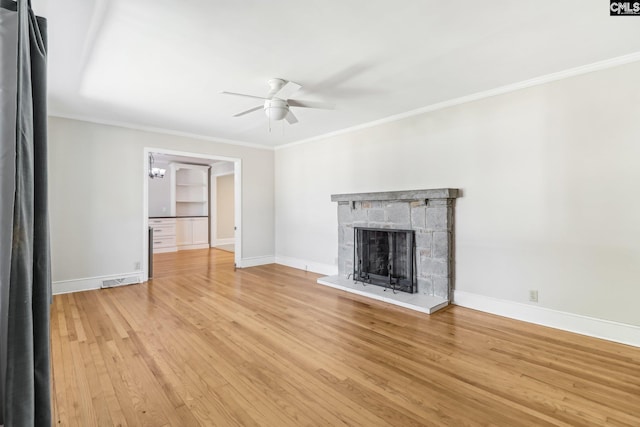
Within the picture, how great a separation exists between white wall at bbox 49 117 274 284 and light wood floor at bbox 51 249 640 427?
98 cm

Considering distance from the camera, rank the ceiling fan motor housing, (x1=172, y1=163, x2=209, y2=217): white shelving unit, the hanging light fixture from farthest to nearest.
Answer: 1. (x1=172, y1=163, x2=209, y2=217): white shelving unit
2. the hanging light fixture
3. the ceiling fan motor housing

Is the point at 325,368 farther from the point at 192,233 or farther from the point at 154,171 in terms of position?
the point at 192,233

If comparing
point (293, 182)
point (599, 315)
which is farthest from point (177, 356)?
point (293, 182)

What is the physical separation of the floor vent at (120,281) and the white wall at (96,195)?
13cm

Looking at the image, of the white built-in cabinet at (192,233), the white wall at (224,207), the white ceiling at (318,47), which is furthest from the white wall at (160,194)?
the white ceiling at (318,47)

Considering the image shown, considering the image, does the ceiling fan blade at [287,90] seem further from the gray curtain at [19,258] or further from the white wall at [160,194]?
the white wall at [160,194]

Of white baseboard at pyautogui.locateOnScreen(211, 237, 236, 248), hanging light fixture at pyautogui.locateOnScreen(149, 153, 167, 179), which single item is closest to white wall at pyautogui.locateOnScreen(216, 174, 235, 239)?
white baseboard at pyautogui.locateOnScreen(211, 237, 236, 248)

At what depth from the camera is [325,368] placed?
8.10ft

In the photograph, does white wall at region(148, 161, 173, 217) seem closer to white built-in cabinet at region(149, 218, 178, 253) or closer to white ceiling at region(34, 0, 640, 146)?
white built-in cabinet at region(149, 218, 178, 253)

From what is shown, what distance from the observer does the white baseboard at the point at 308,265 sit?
573cm

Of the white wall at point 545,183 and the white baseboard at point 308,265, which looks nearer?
the white wall at point 545,183

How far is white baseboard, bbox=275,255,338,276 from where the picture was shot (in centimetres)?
573

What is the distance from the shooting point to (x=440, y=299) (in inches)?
156

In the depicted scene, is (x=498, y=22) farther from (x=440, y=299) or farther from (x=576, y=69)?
(x=440, y=299)
